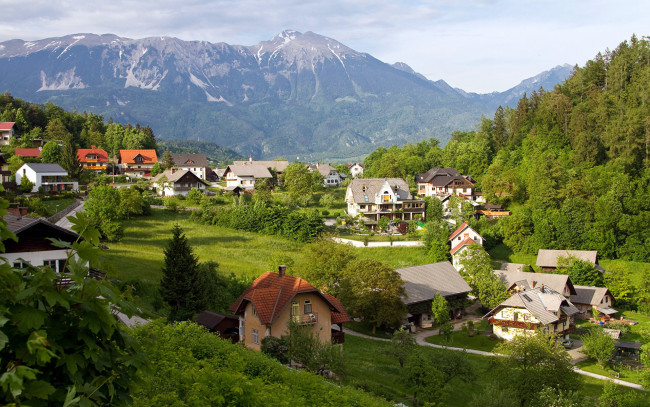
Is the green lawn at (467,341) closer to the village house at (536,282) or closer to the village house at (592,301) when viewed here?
the village house at (536,282)

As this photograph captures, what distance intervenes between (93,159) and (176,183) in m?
22.0

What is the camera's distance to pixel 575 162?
77.1 metres

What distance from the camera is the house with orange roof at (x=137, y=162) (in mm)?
97250

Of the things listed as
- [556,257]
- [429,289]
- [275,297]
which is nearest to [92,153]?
[429,289]

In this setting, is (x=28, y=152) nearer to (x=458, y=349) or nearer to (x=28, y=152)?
(x=28, y=152)

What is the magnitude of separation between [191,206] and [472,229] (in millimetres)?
35710

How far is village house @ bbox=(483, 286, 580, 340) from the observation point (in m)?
40.7

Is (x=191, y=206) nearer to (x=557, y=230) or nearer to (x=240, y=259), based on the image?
(x=240, y=259)

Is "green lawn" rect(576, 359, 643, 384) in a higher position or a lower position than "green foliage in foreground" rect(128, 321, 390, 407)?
lower

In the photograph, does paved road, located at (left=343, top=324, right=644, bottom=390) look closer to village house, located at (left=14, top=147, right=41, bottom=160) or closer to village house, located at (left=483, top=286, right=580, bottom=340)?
village house, located at (left=483, top=286, right=580, bottom=340)

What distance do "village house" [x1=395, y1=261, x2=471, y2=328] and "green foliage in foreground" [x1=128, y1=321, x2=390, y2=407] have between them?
A: 89.2 feet

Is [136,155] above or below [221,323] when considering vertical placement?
above

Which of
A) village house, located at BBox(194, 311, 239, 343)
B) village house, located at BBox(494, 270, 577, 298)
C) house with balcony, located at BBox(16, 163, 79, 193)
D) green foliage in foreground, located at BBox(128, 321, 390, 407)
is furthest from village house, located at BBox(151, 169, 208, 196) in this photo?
green foliage in foreground, located at BBox(128, 321, 390, 407)

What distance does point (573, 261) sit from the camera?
5503 centimetres
